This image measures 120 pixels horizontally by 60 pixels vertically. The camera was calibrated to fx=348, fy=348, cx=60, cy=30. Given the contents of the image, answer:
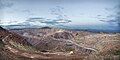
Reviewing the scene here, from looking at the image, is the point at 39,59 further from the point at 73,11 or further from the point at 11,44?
the point at 73,11

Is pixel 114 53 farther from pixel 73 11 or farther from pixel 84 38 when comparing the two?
pixel 73 11

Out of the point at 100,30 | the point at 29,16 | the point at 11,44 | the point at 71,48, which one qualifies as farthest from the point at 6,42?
the point at 100,30

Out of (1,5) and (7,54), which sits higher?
(1,5)

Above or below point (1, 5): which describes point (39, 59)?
below

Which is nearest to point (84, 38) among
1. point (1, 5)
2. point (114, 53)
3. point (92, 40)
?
point (92, 40)

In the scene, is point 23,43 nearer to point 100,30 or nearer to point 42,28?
point 42,28

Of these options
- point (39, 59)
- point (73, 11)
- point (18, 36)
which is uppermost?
point (73, 11)
